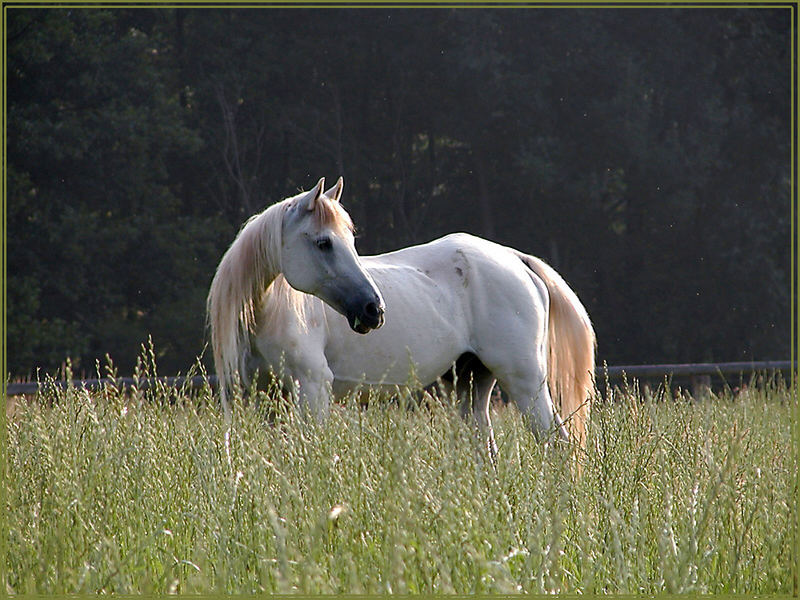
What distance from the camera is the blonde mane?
16.5 ft

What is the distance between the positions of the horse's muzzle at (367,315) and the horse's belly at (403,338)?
69 centimetres

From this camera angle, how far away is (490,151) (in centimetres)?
2364

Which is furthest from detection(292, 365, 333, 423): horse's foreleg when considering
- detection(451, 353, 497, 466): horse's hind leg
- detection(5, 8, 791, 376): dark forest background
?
detection(5, 8, 791, 376): dark forest background

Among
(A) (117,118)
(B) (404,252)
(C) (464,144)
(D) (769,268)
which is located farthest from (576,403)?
(C) (464,144)

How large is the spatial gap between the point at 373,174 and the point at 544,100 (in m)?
4.28

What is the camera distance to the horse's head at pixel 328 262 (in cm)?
490

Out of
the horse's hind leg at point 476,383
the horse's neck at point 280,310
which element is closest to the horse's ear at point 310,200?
the horse's neck at point 280,310

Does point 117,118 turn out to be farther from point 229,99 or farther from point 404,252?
point 404,252

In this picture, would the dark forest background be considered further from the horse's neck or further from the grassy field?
the grassy field

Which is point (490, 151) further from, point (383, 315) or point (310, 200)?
point (383, 315)

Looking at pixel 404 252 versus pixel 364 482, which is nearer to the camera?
pixel 364 482

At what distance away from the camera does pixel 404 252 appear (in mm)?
6266

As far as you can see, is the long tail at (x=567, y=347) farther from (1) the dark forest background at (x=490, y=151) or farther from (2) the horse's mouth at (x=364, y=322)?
(1) the dark forest background at (x=490, y=151)

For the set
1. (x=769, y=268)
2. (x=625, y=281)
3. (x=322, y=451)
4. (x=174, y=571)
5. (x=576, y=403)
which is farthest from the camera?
(x=625, y=281)
